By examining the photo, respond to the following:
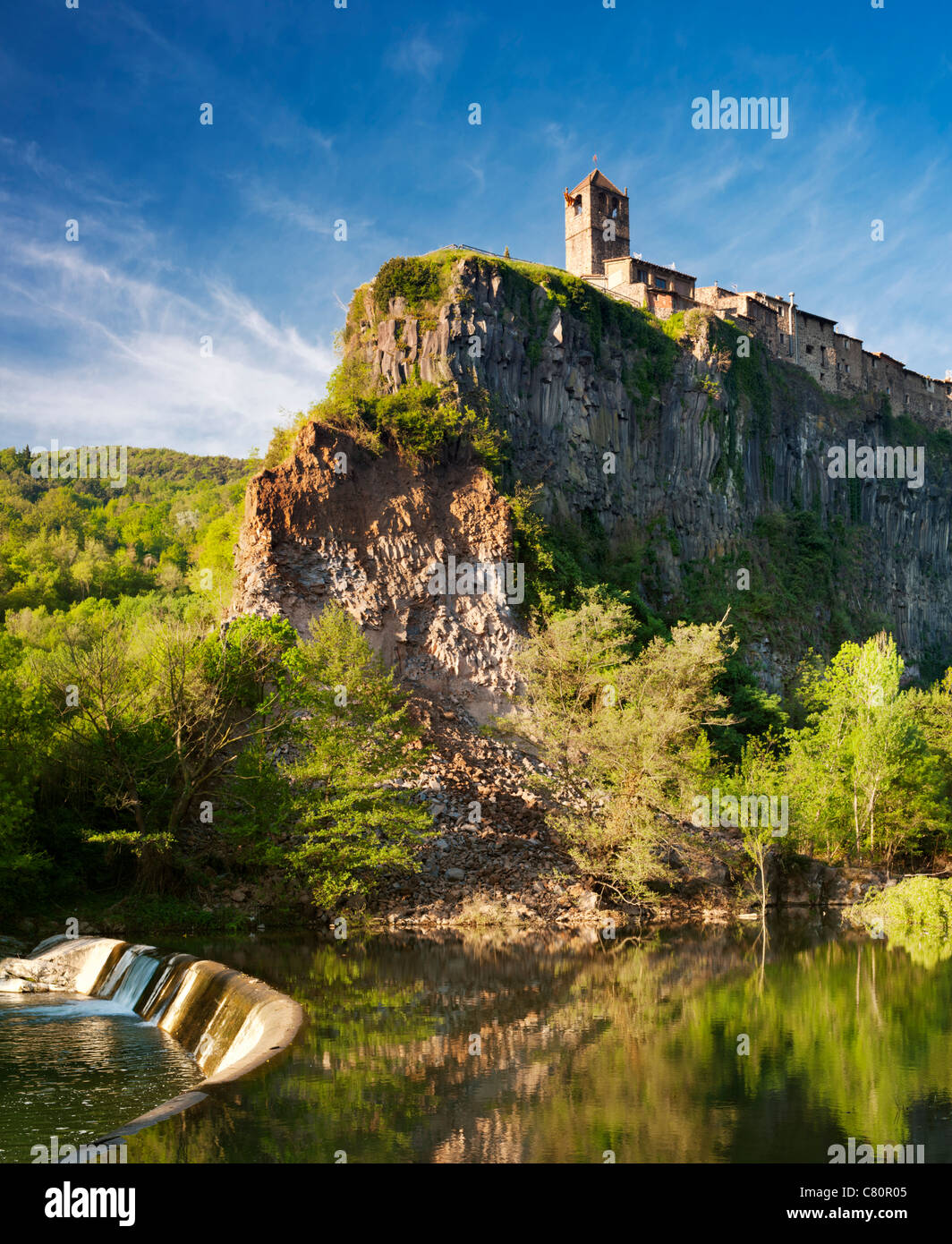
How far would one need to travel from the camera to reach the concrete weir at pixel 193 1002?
1420 cm

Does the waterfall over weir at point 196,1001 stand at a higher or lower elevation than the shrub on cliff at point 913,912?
higher

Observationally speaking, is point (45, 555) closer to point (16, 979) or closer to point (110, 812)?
point (110, 812)

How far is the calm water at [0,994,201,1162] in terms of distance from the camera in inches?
495

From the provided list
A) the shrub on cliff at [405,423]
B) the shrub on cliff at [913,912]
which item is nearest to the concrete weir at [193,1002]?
the shrub on cliff at [913,912]

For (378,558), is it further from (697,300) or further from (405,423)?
(697,300)

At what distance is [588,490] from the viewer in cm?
5641

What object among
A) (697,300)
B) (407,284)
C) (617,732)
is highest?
(697,300)

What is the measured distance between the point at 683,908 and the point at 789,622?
3618cm

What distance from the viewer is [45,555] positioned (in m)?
75.5

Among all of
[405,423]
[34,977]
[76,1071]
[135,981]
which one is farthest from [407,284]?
[76,1071]

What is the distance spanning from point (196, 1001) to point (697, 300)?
214 feet

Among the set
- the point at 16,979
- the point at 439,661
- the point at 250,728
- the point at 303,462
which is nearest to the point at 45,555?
the point at 303,462

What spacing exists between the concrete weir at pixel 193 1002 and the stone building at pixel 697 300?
54.7m

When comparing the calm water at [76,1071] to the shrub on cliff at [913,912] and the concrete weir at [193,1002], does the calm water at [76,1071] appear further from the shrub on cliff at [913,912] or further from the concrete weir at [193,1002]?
the shrub on cliff at [913,912]
